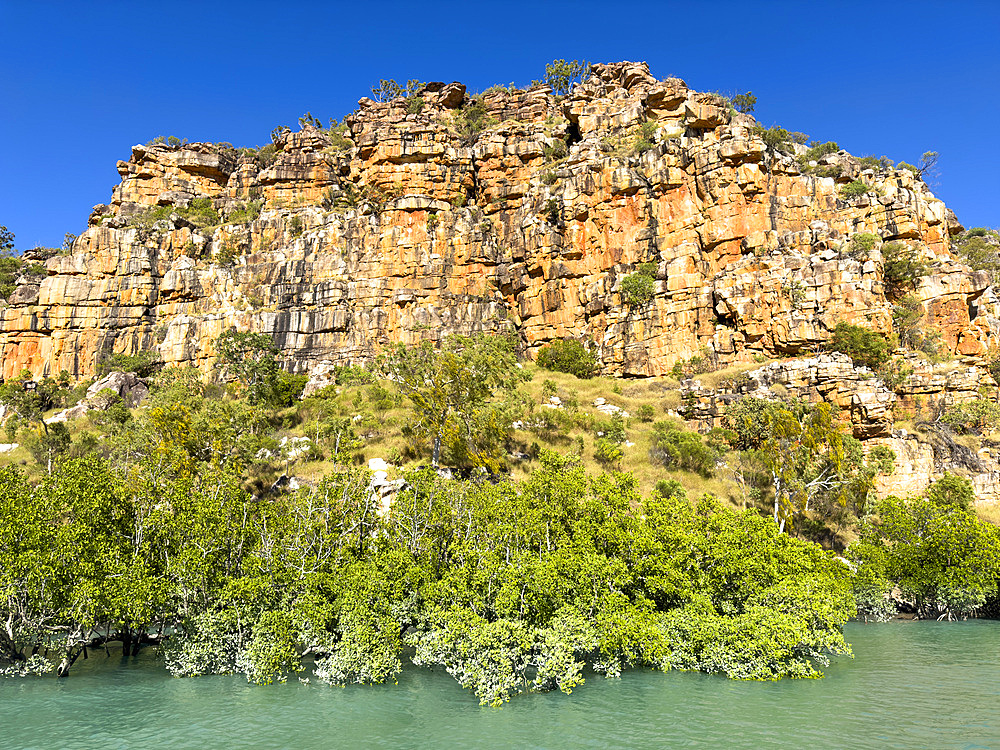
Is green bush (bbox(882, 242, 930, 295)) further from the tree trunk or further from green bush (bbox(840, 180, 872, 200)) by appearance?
the tree trunk

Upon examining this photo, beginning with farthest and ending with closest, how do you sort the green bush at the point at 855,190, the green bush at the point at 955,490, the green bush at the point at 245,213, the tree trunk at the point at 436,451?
1. the green bush at the point at 245,213
2. the green bush at the point at 855,190
3. the tree trunk at the point at 436,451
4. the green bush at the point at 955,490

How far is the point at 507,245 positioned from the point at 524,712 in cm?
6701

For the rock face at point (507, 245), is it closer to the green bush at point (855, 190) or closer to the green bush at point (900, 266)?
the green bush at point (855, 190)

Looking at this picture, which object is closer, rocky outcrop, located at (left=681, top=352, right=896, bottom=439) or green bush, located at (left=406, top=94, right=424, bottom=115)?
rocky outcrop, located at (left=681, top=352, right=896, bottom=439)

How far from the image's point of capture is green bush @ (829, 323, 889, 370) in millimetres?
56372

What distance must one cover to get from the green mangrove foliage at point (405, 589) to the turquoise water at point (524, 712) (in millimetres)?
864

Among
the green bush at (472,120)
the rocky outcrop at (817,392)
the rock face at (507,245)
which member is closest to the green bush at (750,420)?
the rocky outcrop at (817,392)

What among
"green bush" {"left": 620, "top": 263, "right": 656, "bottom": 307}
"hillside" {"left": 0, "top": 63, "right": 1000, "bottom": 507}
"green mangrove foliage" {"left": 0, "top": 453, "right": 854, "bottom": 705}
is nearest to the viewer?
"green mangrove foliage" {"left": 0, "top": 453, "right": 854, "bottom": 705}

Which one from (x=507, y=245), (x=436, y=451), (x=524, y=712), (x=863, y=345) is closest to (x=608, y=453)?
(x=436, y=451)

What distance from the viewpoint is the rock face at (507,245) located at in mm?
64312

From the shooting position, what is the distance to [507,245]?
80875mm

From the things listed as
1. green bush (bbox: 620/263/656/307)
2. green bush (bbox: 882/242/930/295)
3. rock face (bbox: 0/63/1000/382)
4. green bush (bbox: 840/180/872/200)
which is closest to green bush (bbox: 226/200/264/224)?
rock face (bbox: 0/63/1000/382)

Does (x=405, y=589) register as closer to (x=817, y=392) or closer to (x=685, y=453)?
(x=685, y=453)

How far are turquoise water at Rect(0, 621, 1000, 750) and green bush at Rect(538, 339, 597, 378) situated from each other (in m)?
46.5
